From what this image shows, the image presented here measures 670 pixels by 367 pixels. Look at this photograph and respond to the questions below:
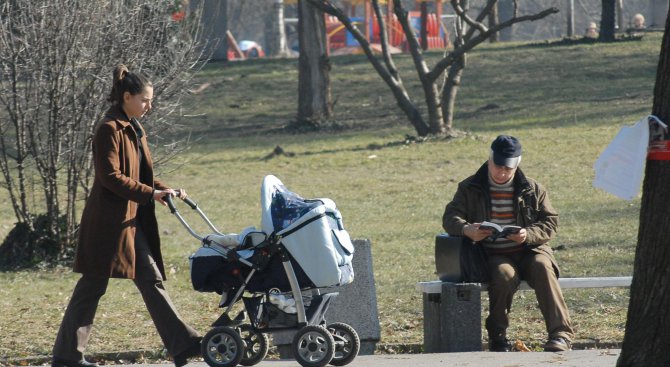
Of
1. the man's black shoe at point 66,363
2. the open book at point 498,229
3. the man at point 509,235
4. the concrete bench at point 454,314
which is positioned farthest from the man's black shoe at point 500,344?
the man's black shoe at point 66,363

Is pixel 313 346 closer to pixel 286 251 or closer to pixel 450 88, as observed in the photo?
pixel 286 251

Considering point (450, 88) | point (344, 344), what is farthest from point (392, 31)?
point (344, 344)

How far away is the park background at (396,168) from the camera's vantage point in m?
9.45

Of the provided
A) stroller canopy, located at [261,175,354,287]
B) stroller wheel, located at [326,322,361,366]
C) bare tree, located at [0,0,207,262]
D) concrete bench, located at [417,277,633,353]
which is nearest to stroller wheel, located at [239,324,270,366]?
stroller wheel, located at [326,322,361,366]

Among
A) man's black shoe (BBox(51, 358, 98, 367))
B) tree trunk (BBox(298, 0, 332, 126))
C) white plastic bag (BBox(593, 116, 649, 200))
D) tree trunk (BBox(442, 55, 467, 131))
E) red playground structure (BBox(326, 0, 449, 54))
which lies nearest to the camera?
white plastic bag (BBox(593, 116, 649, 200))

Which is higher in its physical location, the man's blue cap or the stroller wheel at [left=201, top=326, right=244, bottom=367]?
the man's blue cap

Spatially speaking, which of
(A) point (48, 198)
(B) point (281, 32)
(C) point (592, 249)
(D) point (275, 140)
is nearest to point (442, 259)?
(C) point (592, 249)

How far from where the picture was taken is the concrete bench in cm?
766

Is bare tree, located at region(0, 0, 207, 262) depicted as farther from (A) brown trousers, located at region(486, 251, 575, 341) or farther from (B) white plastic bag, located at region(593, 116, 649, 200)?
(B) white plastic bag, located at region(593, 116, 649, 200)

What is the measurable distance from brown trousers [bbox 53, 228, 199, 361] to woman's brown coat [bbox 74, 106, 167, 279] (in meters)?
0.12

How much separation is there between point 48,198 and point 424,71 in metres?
10.9

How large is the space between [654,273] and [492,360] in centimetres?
211

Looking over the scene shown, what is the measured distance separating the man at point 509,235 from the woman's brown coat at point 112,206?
213 cm

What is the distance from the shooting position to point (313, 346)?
269 inches
